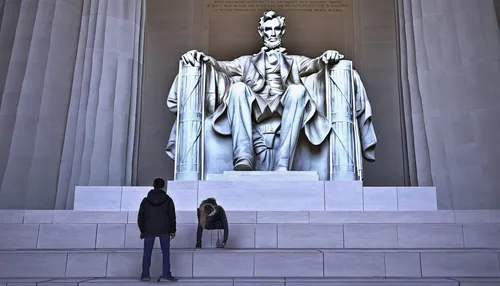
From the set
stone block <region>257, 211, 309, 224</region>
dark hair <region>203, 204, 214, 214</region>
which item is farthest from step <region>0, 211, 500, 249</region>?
dark hair <region>203, 204, 214, 214</region>

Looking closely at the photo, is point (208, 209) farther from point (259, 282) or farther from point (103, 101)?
point (103, 101)

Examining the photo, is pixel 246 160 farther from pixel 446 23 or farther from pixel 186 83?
pixel 446 23

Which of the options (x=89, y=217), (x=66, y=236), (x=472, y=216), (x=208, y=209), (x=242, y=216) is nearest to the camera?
(x=208, y=209)

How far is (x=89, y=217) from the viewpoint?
19.8ft

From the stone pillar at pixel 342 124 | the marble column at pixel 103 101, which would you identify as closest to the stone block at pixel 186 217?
the stone pillar at pixel 342 124

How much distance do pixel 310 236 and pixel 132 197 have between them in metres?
2.47

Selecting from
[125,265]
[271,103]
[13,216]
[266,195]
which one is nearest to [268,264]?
[125,265]

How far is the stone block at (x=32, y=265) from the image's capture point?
189 inches

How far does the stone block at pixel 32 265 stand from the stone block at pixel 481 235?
4.38 meters

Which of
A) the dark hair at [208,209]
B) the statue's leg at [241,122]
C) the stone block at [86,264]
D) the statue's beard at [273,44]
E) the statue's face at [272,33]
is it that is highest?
the statue's face at [272,33]

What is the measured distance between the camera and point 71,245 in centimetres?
559

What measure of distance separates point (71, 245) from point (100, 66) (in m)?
4.84

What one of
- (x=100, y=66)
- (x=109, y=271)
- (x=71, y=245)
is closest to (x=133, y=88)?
(x=100, y=66)

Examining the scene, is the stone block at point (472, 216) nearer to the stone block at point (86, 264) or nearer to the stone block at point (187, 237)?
the stone block at point (187, 237)
